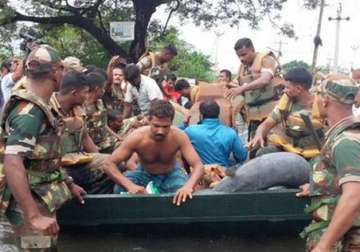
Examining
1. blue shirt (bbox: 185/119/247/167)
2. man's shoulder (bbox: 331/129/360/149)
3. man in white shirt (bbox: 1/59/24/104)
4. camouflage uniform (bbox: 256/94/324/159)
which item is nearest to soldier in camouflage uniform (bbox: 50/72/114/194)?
blue shirt (bbox: 185/119/247/167)

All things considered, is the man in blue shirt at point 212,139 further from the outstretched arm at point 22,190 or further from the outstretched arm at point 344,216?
the outstretched arm at point 344,216

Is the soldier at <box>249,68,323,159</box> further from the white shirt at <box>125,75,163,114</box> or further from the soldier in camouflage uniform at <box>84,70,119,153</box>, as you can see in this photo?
the white shirt at <box>125,75,163,114</box>

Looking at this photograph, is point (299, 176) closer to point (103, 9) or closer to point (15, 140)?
point (15, 140)

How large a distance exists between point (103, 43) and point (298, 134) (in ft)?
46.1

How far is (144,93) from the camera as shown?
7.56 m

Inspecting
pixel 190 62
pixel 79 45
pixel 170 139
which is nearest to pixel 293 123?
pixel 170 139

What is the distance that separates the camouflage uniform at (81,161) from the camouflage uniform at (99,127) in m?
0.67

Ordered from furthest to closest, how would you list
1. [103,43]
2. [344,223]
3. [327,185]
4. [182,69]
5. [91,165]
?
[182,69]
[103,43]
[91,165]
[327,185]
[344,223]

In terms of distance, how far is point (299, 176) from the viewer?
522 cm

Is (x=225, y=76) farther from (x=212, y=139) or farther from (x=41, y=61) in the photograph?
(x=41, y=61)

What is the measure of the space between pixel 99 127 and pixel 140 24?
1276 cm

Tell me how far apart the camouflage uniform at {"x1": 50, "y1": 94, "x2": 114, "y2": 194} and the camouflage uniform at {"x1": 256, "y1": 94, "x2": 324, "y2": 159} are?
1521 mm

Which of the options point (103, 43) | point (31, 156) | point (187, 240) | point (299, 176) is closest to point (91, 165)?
point (187, 240)

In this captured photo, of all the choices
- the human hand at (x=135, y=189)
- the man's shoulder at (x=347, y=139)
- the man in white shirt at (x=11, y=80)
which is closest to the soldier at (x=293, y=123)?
the human hand at (x=135, y=189)
